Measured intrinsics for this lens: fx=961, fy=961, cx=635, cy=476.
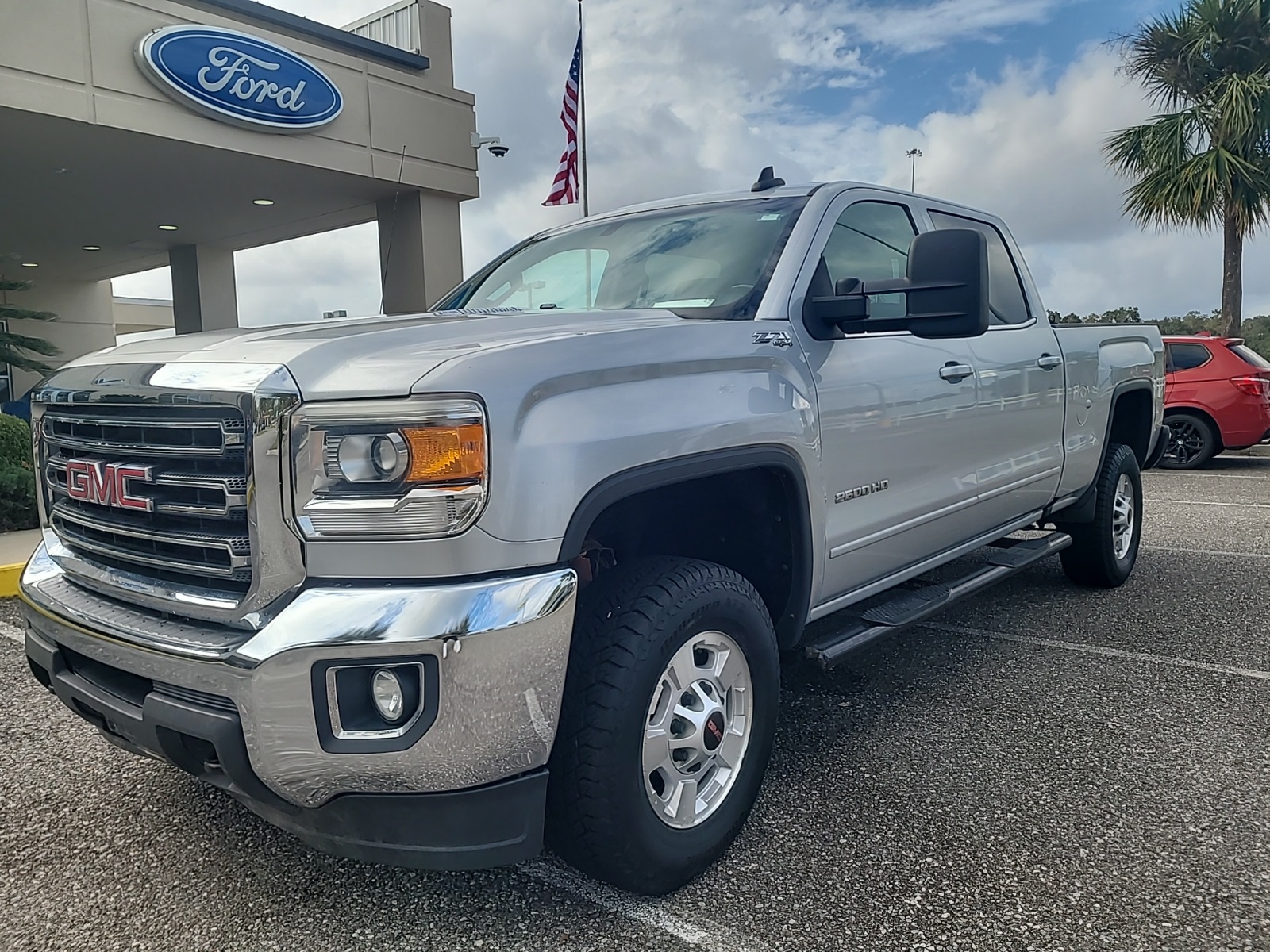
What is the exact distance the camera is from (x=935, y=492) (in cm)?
365

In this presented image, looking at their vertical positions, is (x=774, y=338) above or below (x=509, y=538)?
above

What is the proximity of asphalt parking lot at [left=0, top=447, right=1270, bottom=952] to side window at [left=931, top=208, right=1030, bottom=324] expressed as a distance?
5.36 ft

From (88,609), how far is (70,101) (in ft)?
31.3

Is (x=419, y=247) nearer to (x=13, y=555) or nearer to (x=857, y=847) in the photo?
(x=13, y=555)

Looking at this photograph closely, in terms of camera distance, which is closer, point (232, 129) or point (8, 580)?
point (8, 580)

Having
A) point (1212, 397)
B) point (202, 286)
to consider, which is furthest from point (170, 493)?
point (202, 286)

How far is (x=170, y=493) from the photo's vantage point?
7.38ft

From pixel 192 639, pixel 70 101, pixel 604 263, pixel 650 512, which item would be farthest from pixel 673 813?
pixel 70 101

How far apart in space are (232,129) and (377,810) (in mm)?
11222

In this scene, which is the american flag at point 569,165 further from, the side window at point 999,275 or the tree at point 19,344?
the side window at point 999,275

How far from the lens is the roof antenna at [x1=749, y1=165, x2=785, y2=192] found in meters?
3.69

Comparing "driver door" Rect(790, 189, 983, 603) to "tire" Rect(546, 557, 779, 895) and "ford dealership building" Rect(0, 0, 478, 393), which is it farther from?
"ford dealership building" Rect(0, 0, 478, 393)

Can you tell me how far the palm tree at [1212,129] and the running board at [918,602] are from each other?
13083 millimetres

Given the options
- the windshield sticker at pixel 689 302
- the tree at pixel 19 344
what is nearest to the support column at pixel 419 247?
the tree at pixel 19 344
